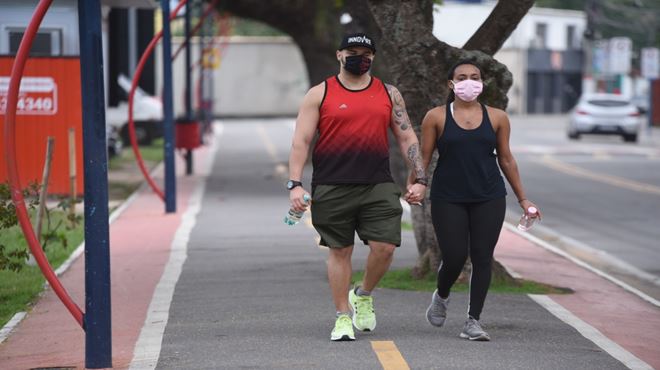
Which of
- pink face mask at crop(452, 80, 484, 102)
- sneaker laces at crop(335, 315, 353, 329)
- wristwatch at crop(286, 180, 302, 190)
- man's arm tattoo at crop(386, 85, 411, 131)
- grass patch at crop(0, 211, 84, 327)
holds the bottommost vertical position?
grass patch at crop(0, 211, 84, 327)

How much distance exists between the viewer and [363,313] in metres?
8.52

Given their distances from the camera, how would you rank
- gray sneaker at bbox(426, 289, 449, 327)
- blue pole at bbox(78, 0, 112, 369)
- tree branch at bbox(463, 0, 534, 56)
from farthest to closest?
1. tree branch at bbox(463, 0, 534, 56)
2. gray sneaker at bbox(426, 289, 449, 327)
3. blue pole at bbox(78, 0, 112, 369)

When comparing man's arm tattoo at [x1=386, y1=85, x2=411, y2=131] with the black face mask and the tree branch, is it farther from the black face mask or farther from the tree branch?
the tree branch

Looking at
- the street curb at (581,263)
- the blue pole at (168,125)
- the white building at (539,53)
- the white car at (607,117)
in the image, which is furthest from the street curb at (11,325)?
the white building at (539,53)

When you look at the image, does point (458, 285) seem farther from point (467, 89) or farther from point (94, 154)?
point (94, 154)

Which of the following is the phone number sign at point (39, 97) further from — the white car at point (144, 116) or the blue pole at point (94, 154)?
the white car at point (144, 116)

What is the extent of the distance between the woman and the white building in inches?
2507

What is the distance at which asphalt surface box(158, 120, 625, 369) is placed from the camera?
7793 millimetres

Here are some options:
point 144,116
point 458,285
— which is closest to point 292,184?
point 458,285

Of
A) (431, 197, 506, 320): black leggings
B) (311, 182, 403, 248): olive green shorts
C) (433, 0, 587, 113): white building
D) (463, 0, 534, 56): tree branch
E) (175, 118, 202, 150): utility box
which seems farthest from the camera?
(433, 0, 587, 113): white building

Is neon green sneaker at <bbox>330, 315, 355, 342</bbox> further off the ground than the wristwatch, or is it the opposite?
the wristwatch

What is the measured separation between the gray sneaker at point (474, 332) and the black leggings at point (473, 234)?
46 millimetres

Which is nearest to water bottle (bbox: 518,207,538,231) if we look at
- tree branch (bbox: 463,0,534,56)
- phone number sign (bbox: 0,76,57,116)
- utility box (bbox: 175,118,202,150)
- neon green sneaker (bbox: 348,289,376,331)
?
neon green sneaker (bbox: 348,289,376,331)

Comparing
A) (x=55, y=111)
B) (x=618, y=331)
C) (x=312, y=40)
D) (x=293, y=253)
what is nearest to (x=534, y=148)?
(x=312, y=40)
